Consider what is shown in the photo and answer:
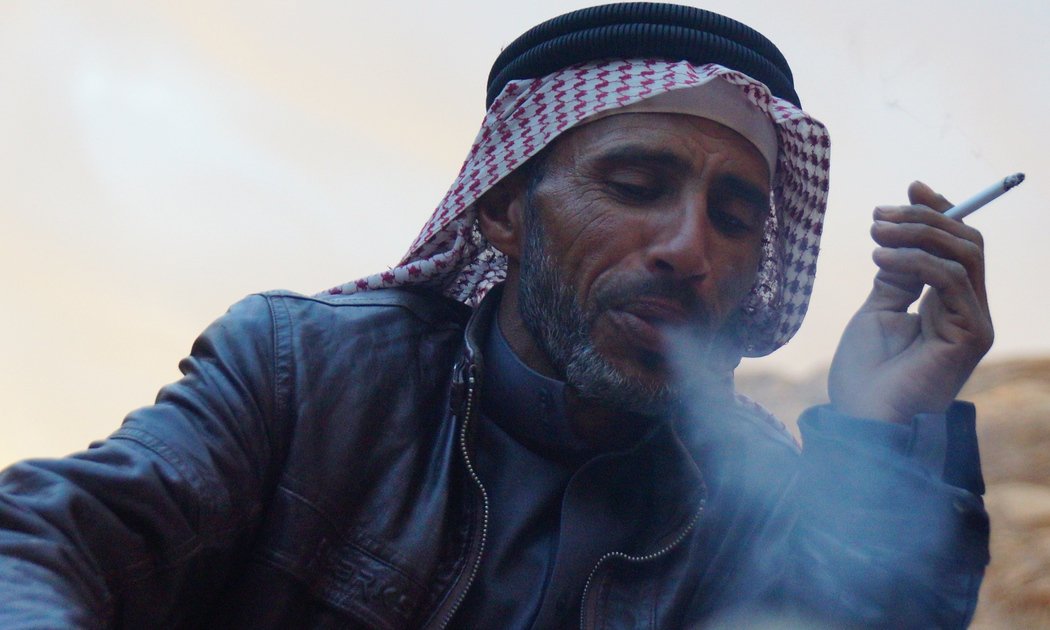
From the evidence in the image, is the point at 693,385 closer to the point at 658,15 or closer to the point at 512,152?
the point at 512,152

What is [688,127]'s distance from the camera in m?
2.55

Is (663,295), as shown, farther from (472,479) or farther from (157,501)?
(157,501)

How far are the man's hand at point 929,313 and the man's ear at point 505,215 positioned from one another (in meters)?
0.90

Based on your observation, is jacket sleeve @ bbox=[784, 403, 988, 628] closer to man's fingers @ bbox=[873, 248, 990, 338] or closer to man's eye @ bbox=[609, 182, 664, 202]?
man's fingers @ bbox=[873, 248, 990, 338]

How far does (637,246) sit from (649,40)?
0.65 metres

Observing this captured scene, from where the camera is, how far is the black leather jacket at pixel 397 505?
80.1 inches

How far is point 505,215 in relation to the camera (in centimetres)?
284

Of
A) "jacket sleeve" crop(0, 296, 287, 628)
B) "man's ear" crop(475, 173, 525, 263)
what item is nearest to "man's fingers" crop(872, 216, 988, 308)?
"man's ear" crop(475, 173, 525, 263)

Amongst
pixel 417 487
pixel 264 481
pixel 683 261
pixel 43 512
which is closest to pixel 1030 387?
pixel 683 261

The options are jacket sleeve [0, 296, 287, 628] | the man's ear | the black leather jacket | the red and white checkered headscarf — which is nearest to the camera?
jacket sleeve [0, 296, 287, 628]

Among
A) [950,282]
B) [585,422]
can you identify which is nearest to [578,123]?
[585,422]

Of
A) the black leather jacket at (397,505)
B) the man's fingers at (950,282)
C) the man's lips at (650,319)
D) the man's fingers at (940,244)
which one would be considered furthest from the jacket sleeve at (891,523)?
the man's lips at (650,319)

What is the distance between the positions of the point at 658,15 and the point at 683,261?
2.63 feet

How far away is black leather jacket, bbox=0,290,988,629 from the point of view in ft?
6.68
